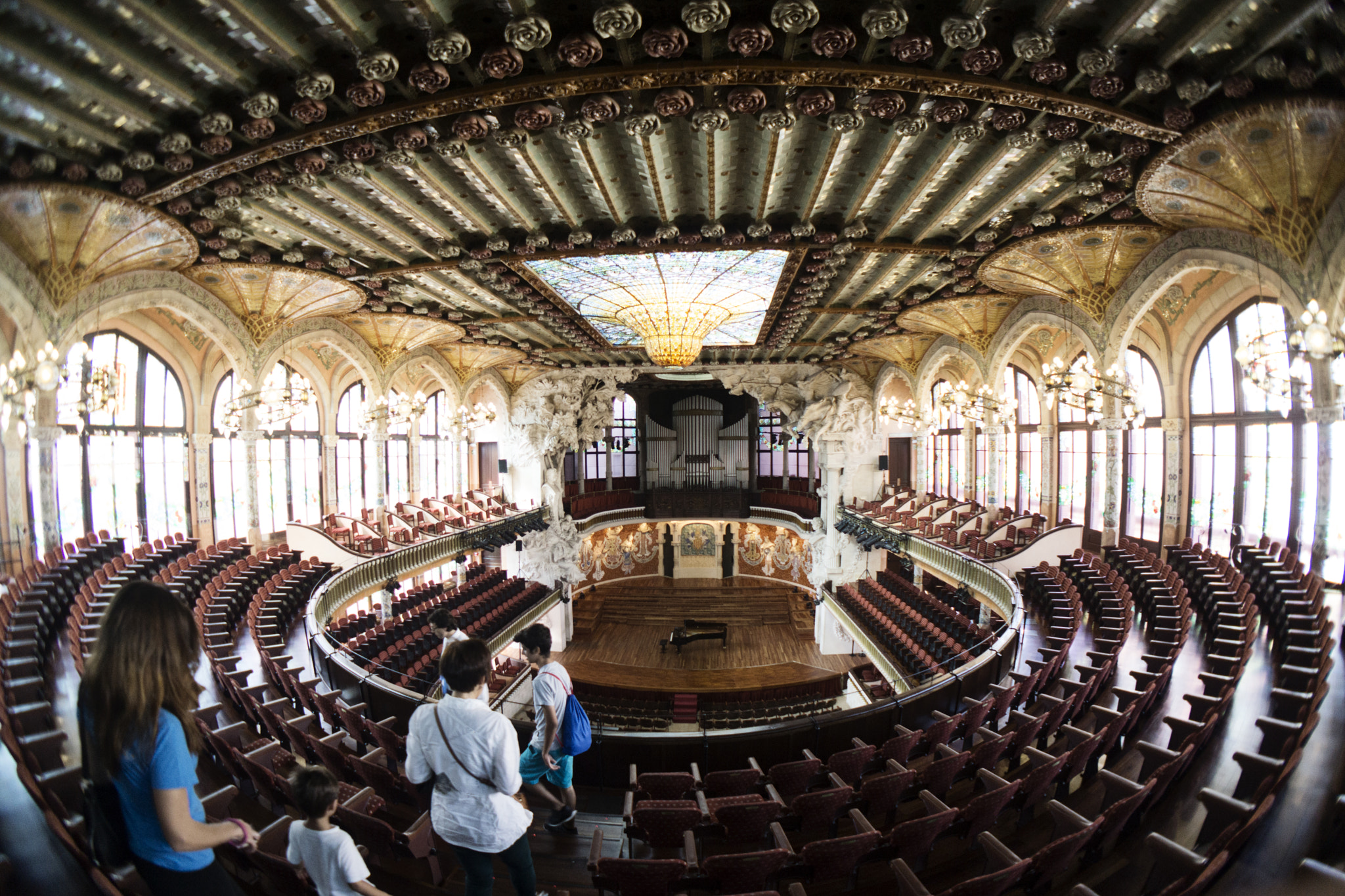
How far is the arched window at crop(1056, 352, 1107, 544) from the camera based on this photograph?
51.5ft

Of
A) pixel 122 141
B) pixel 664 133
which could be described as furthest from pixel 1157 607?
pixel 122 141

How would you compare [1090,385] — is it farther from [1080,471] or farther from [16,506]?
[16,506]

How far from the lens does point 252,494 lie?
13.7m

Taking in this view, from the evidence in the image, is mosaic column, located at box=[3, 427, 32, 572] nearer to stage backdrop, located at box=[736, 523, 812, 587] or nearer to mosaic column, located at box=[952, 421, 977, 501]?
mosaic column, located at box=[952, 421, 977, 501]

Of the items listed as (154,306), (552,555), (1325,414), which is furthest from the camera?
(552,555)

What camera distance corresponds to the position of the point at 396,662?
34.4 feet

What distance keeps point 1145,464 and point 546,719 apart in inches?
675

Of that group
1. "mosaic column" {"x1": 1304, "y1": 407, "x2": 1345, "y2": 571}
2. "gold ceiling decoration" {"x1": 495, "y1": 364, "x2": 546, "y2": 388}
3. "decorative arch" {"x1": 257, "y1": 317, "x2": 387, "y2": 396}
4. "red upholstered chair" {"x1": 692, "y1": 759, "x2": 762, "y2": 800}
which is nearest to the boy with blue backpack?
"red upholstered chair" {"x1": 692, "y1": 759, "x2": 762, "y2": 800}

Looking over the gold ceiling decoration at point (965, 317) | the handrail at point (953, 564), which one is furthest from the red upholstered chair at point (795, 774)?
the gold ceiling decoration at point (965, 317)

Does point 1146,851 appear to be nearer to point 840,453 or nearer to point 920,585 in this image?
point 920,585

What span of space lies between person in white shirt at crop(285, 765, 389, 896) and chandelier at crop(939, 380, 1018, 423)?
40.5ft

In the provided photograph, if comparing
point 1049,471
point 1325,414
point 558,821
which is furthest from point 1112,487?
point 558,821

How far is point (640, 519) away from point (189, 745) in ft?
79.2

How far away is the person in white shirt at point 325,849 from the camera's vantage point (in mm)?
2164
